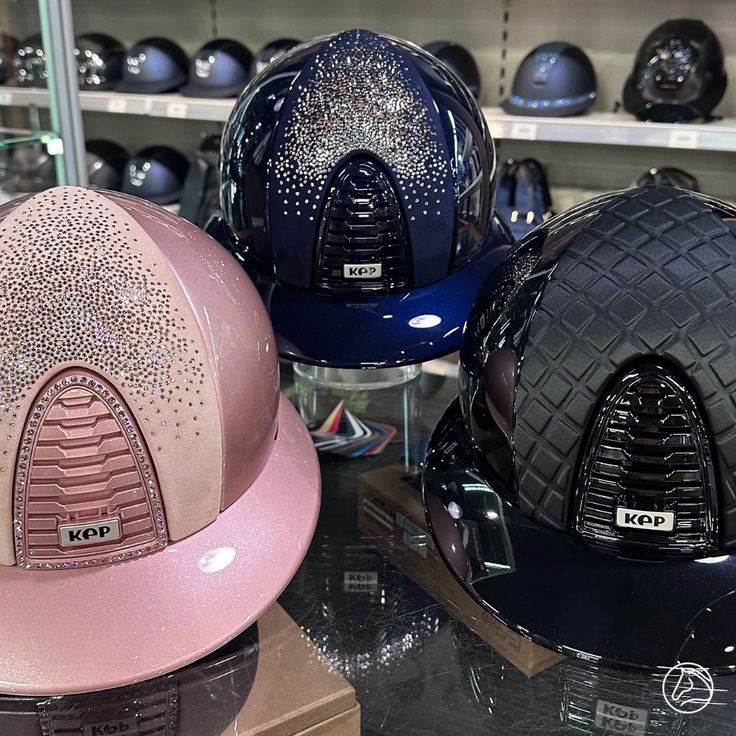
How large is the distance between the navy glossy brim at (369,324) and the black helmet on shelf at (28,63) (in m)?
1.98

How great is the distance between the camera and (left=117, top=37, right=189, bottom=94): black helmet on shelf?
9.61 ft

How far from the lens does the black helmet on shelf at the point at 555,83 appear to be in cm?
242

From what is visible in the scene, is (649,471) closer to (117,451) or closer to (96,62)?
(117,451)

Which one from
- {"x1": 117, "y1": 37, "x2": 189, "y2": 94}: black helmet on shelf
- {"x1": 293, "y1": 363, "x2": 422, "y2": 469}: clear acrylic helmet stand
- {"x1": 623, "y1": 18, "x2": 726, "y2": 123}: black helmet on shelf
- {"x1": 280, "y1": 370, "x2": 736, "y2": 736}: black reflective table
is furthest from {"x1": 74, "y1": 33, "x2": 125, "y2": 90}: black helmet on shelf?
{"x1": 280, "y1": 370, "x2": 736, "y2": 736}: black reflective table

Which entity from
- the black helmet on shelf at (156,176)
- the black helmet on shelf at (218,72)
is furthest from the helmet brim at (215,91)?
the black helmet on shelf at (156,176)

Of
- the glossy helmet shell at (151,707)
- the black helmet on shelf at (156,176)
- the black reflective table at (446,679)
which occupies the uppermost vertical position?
the black helmet on shelf at (156,176)

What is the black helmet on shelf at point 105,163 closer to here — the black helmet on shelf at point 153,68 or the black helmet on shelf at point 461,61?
the black helmet on shelf at point 153,68

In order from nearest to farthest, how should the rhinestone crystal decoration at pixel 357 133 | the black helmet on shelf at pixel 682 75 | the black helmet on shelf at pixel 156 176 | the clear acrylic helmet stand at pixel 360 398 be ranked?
1. the rhinestone crystal decoration at pixel 357 133
2. the clear acrylic helmet stand at pixel 360 398
3. the black helmet on shelf at pixel 682 75
4. the black helmet on shelf at pixel 156 176

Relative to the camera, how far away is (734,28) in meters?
2.45

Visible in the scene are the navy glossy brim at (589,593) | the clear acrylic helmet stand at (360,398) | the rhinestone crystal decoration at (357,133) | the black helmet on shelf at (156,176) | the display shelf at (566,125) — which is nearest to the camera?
the navy glossy brim at (589,593)

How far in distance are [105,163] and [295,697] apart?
2.79 m

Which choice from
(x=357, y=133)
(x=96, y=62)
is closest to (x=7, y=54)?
(x=96, y=62)

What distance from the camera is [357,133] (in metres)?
1.04

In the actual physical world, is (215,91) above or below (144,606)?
above
